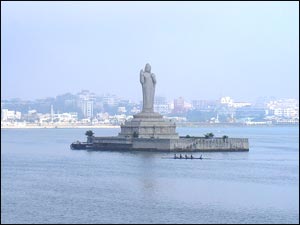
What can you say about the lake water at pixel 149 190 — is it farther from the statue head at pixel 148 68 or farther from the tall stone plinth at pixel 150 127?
the statue head at pixel 148 68

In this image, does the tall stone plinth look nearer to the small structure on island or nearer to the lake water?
the small structure on island

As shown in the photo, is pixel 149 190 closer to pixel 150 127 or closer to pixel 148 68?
pixel 150 127

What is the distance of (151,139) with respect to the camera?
33.8m

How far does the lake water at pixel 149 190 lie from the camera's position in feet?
54.1

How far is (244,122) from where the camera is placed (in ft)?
405

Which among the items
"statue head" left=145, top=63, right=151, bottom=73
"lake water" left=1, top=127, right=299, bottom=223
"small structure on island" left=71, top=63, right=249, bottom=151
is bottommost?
"lake water" left=1, top=127, right=299, bottom=223

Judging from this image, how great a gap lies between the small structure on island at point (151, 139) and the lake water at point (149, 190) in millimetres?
2256

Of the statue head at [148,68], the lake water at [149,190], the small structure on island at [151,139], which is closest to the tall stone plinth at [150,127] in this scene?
the small structure on island at [151,139]

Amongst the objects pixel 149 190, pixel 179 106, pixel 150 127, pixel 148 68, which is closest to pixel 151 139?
pixel 150 127

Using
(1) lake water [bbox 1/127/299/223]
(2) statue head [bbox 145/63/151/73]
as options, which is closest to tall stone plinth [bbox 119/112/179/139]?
(2) statue head [bbox 145/63/151/73]

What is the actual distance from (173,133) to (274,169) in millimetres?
8155

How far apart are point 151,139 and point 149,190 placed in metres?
13.2

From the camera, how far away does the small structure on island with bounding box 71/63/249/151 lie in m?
33.8

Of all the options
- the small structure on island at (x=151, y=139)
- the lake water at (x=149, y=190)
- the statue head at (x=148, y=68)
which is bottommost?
the lake water at (x=149, y=190)
